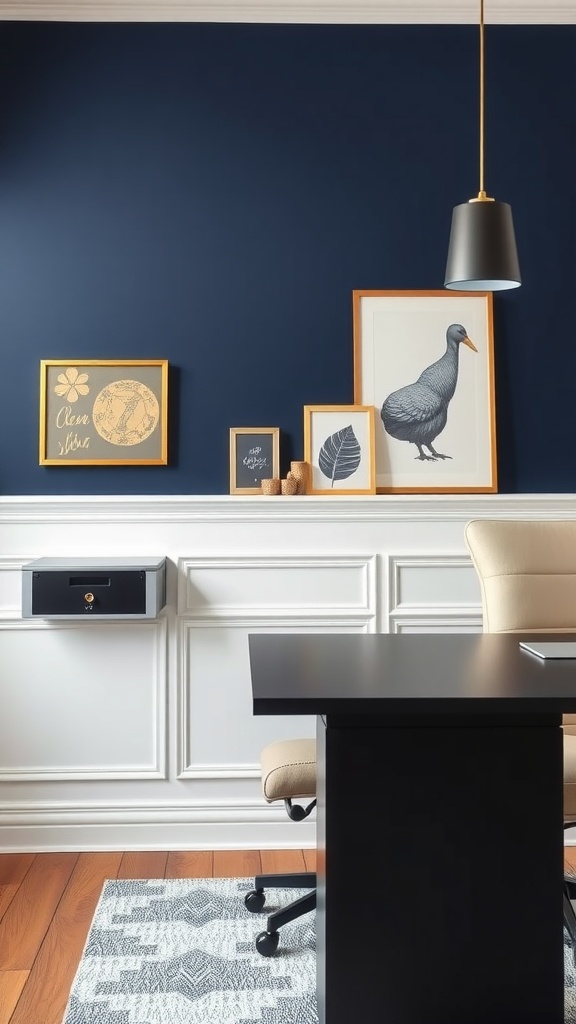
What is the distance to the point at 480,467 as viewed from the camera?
3504 millimetres

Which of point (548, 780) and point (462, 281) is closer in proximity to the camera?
point (548, 780)

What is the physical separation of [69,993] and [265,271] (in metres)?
2.36

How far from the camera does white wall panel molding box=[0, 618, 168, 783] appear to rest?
329 cm

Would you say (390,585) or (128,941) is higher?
(390,585)

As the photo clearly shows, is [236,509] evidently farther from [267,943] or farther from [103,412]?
[267,943]

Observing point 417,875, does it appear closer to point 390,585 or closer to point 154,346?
point 390,585

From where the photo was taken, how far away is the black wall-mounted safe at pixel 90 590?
3057 millimetres

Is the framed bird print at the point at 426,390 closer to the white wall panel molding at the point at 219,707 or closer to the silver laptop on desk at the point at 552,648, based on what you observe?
the white wall panel molding at the point at 219,707

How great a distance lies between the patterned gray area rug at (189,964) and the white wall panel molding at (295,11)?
2.90 metres

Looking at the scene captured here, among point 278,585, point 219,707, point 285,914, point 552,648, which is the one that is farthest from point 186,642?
point 552,648

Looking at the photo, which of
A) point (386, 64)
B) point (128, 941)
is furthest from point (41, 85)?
point (128, 941)

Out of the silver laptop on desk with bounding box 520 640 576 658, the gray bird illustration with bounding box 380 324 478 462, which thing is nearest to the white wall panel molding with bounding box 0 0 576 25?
the gray bird illustration with bounding box 380 324 478 462

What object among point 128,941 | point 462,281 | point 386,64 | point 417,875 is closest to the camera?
point 417,875

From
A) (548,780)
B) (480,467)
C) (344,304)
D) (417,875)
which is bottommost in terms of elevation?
(417,875)
